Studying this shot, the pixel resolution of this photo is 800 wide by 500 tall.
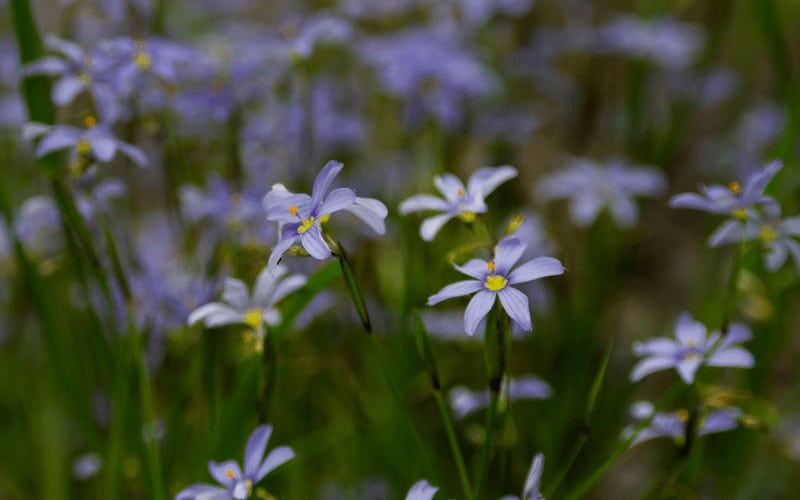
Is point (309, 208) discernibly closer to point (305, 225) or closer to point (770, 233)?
point (305, 225)

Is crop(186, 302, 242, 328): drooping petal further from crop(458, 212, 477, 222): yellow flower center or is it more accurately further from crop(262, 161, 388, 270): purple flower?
crop(458, 212, 477, 222): yellow flower center

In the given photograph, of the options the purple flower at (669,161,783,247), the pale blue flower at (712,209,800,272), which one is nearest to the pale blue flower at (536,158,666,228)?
the pale blue flower at (712,209,800,272)

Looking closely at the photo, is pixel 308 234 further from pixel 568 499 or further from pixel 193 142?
pixel 193 142

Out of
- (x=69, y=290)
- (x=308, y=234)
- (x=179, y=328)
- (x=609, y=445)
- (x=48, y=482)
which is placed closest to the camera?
(x=308, y=234)

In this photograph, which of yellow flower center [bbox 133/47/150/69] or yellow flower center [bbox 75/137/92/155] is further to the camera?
yellow flower center [bbox 133/47/150/69]

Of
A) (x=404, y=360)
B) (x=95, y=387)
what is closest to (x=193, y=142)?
(x=95, y=387)

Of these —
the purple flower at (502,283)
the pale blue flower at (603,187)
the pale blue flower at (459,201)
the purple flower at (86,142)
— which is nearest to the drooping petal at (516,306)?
the purple flower at (502,283)

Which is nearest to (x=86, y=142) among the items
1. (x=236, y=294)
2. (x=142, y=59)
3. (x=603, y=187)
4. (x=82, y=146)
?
(x=82, y=146)
